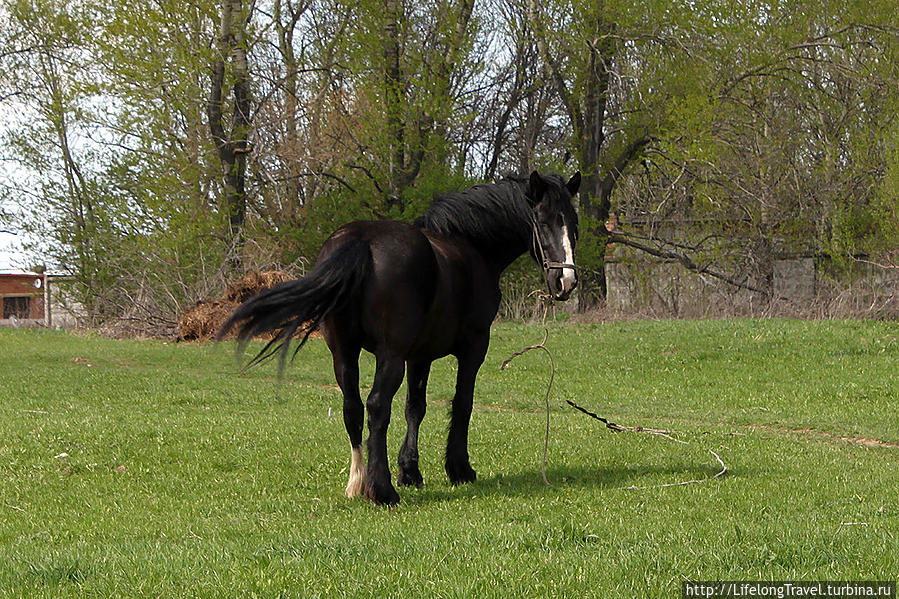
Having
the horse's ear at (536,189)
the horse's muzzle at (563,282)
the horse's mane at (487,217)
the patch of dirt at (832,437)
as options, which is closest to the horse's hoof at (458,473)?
the horse's muzzle at (563,282)

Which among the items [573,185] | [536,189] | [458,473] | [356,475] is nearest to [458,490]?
[458,473]

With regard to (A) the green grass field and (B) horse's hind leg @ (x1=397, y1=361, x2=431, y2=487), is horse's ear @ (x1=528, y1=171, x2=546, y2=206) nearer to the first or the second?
(B) horse's hind leg @ (x1=397, y1=361, x2=431, y2=487)

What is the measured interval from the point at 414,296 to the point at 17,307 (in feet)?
196

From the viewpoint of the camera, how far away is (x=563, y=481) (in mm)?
8438

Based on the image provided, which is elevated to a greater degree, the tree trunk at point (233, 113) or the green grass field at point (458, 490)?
the tree trunk at point (233, 113)

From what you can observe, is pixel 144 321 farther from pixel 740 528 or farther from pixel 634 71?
pixel 740 528

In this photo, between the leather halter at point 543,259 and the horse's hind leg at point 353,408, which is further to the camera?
the leather halter at point 543,259

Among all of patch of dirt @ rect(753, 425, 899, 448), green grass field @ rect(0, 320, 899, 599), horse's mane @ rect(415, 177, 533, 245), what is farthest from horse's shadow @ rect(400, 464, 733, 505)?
patch of dirt @ rect(753, 425, 899, 448)

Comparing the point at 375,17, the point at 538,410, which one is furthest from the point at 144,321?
the point at 538,410

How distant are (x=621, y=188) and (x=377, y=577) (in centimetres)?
3428

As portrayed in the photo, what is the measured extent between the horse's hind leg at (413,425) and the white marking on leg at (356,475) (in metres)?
0.75

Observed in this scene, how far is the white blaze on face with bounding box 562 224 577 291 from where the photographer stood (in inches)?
300

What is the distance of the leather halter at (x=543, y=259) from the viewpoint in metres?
7.69

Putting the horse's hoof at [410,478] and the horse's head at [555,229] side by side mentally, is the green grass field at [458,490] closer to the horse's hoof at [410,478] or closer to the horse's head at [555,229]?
the horse's hoof at [410,478]
